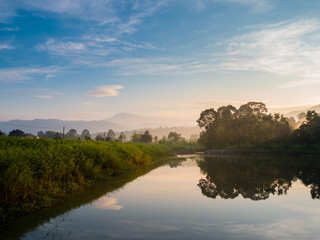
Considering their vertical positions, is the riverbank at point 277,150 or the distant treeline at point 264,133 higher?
the distant treeline at point 264,133

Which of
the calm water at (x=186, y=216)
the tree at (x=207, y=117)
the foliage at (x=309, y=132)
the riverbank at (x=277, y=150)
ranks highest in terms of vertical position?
the tree at (x=207, y=117)

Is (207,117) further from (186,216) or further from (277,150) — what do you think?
(186,216)

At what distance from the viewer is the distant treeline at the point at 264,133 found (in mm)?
47156

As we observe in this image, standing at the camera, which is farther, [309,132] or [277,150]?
[277,150]

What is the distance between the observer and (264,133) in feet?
184

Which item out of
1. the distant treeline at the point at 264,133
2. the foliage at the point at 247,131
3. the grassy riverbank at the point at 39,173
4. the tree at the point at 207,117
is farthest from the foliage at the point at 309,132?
the grassy riverbank at the point at 39,173

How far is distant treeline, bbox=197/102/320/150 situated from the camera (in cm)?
4716

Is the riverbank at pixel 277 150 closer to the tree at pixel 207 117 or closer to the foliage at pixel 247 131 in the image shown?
the foliage at pixel 247 131

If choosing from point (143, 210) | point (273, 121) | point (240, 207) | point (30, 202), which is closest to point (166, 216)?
point (143, 210)

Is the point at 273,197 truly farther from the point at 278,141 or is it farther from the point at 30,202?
the point at 278,141

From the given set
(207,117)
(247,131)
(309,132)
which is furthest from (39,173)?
(207,117)

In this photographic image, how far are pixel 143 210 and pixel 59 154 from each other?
5.62m

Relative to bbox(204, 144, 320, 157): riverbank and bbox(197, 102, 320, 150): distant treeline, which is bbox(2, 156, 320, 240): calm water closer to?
bbox(204, 144, 320, 157): riverbank

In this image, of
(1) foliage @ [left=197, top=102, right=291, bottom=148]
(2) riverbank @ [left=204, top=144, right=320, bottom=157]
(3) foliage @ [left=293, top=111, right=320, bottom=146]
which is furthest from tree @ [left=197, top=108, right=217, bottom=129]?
(3) foliage @ [left=293, top=111, right=320, bottom=146]
